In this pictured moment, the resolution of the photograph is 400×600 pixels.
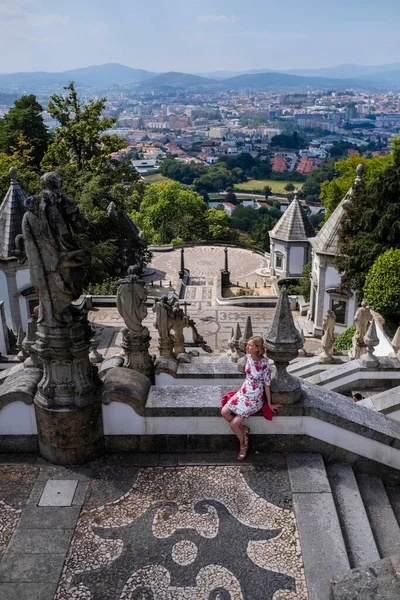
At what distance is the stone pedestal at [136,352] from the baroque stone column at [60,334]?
2726 millimetres

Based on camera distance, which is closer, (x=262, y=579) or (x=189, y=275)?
(x=262, y=579)

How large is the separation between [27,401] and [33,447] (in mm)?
672

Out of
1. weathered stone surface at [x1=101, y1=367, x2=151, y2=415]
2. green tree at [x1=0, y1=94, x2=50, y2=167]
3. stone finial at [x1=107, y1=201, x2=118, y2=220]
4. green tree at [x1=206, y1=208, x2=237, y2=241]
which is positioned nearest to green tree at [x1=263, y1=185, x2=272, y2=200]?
green tree at [x1=206, y1=208, x2=237, y2=241]

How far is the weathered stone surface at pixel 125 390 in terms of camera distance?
23.8 feet

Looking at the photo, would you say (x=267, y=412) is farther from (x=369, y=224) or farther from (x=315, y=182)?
(x=315, y=182)

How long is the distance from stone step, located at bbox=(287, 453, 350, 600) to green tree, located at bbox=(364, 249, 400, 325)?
12123 millimetres

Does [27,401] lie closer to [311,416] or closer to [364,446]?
[311,416]

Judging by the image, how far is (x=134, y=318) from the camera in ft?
32.1

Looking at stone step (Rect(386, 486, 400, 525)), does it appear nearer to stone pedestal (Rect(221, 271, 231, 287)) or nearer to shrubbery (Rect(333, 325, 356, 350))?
shrubbery (Rect(333, 325, 356, 350))

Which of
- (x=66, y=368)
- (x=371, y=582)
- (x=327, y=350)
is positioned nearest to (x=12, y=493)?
(x=66, y=368)

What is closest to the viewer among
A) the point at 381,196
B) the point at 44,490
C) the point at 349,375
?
the point at 44,490

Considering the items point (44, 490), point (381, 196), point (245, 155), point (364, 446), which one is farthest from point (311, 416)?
point (245, 155)

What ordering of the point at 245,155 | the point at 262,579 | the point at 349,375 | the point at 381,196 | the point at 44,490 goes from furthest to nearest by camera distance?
the point at 245,155, the point at 381,196, the point at 349,375, the point at 44,490, the point at 262,579

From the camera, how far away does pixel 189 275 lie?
141ft
